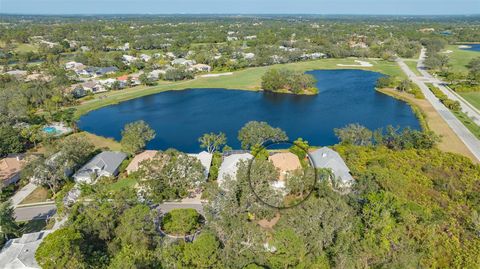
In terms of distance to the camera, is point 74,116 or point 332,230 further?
point 74,116

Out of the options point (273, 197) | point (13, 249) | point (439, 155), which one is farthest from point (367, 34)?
point (13, 249)

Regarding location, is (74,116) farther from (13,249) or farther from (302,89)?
(302,89)

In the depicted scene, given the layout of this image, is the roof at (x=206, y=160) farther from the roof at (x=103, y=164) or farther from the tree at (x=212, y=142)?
the roof at (x=103, y=164)

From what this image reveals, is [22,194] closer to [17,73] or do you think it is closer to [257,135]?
[257,135]

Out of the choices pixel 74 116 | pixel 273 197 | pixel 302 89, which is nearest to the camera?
pixel 273 197

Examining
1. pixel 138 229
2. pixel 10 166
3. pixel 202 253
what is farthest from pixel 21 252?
pixel 10 166

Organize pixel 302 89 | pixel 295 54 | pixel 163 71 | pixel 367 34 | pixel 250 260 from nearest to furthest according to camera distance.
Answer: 1. pixel 250 260
2. pixel 302 89
3. pixel 163 71
4. pixel 295 54
5. pixel 367 34

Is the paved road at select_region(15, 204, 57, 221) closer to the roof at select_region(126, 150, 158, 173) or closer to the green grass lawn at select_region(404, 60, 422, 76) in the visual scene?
the roof at select_region(126, 150, 158, 173)
